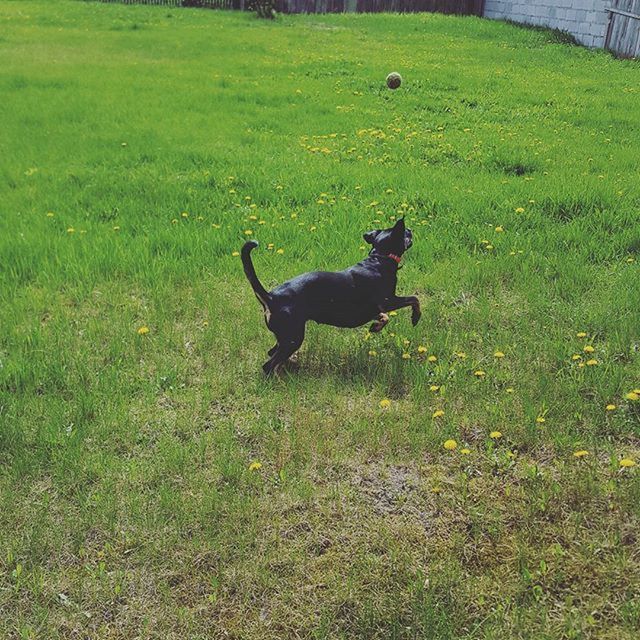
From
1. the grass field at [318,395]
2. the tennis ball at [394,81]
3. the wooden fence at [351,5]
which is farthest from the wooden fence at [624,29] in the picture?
the wooden fence at [351,5]

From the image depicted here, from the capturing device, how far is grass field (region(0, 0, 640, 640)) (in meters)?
2.48

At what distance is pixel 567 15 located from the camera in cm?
1681

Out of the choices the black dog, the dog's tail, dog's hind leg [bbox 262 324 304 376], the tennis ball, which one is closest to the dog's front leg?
the black dog

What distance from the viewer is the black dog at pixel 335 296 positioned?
3.44 m

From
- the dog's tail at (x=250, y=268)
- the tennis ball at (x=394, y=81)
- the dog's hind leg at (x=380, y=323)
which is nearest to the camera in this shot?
the dog's tail at (x=250, y=268)

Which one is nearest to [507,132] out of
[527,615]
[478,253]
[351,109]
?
[351,109]

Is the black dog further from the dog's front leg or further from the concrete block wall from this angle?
the concrete block wall

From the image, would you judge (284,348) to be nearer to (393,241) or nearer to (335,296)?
(335,296)

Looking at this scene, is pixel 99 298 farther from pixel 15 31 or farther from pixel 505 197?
pixel 15 31

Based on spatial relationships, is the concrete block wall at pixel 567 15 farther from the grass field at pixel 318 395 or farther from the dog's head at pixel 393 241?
the dog's head at pixel 393 241

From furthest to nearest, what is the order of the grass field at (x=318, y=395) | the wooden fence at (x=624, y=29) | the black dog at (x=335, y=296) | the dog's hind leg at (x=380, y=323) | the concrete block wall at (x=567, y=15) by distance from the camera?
the concrete block wall at (x=567, y=15)
the wooden fence at (x=624, y=29)
the dog's hind leg at (x=380, y=323)
the black dog at (x=335, y=296)
the grass field at (x=318, y=395)

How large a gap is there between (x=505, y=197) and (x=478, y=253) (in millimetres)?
1200

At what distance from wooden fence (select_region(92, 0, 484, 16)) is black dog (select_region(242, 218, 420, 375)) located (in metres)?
20.2

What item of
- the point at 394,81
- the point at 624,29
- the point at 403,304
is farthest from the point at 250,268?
the point at 624,29
